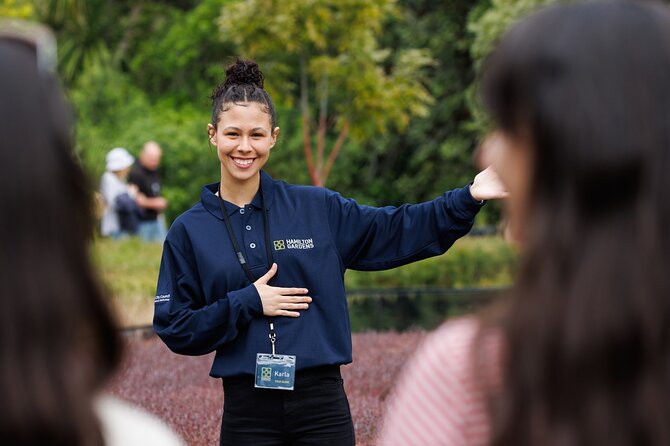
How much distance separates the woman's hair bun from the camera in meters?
4.34

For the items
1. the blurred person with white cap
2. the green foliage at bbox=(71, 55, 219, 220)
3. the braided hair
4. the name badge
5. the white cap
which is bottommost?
the name badge

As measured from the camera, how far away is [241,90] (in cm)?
431

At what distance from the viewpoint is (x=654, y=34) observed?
166cm

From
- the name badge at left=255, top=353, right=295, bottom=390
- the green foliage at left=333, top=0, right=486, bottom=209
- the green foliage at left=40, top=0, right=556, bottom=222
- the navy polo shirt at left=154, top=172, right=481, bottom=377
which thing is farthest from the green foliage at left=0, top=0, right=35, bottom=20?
the name badge at left=255, top=353, right=295, bottom=390

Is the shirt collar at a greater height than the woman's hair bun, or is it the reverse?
the woman's hair bun

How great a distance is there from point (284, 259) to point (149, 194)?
11725 mm

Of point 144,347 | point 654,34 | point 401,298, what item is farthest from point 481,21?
point 654,34

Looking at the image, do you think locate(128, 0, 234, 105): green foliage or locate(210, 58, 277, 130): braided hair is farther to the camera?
locate(128, 0, 234, 105): green foliage

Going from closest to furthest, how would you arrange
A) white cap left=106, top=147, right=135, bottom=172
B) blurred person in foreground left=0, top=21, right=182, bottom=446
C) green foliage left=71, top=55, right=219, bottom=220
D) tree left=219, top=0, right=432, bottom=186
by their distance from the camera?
blurred person in foreground left=0, top=21, right=182, bottom=446
white cap left=106, top=147, right=135, bottom=172
tree left=219, top=0, right=432, bottom=186
green foliage left=71, top=55, right=219, bottom=220

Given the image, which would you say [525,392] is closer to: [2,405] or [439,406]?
[439,406]

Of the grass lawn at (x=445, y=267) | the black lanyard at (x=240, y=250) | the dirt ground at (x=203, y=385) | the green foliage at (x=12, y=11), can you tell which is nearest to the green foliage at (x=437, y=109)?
the grass lawn at (x=445, y=267)

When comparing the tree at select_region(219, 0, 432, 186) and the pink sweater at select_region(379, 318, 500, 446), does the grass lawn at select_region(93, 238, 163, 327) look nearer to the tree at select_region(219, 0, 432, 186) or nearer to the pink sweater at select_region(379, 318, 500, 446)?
the tree at select_region(219, 0, 432, 186)

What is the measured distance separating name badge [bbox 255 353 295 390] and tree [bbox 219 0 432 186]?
1867 cm

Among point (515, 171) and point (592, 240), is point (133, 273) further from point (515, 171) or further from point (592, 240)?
point (592, 240)
